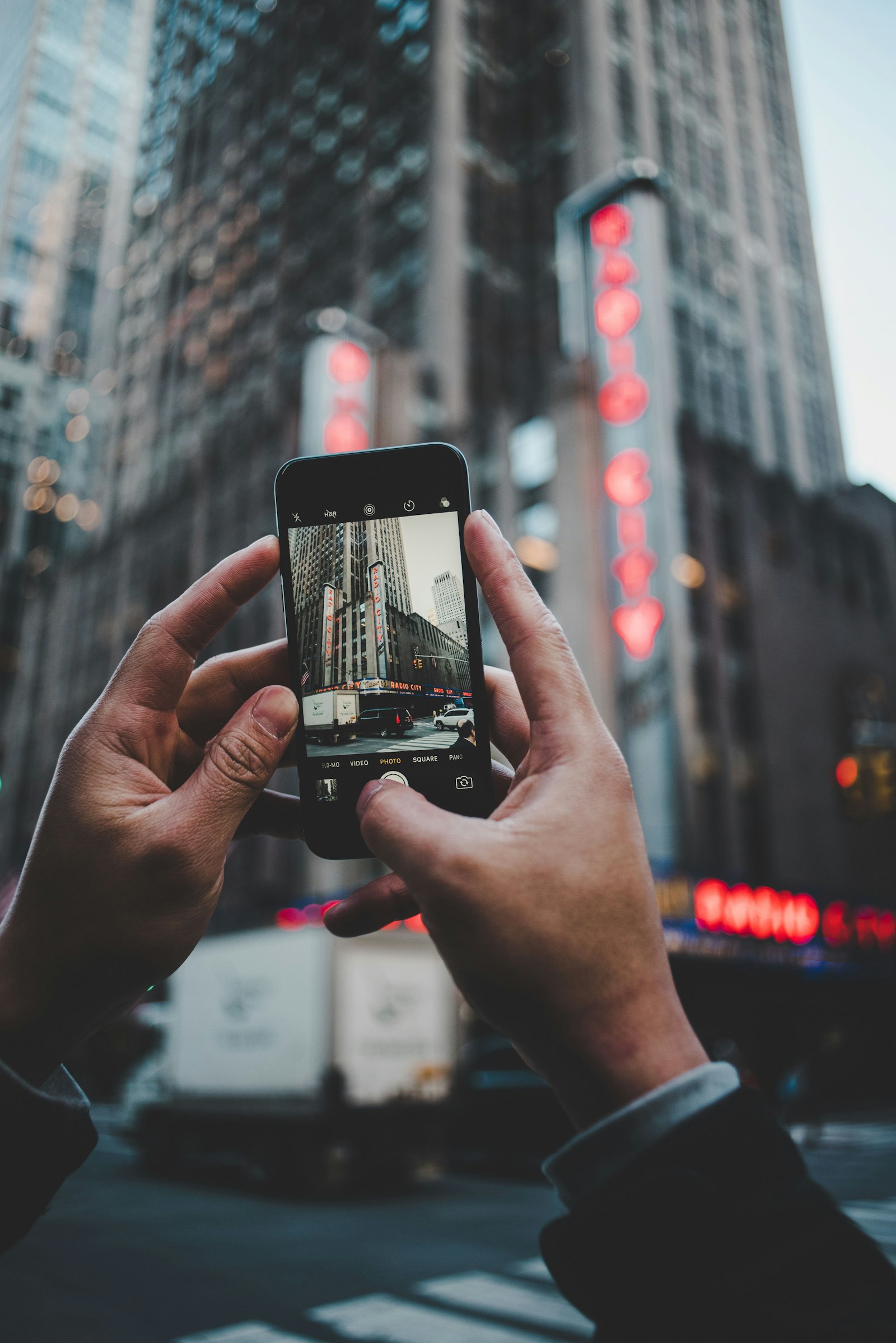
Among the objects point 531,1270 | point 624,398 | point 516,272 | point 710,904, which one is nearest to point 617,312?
point 624,398

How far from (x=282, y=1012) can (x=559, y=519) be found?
1850 cm

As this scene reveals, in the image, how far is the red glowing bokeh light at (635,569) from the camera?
73.5 feet

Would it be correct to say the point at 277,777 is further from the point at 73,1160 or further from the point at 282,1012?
the point at 73,1160

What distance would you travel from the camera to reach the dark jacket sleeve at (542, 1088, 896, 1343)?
3.08 feet

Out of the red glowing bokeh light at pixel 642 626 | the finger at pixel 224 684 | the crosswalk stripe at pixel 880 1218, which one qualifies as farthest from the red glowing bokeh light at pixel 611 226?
the finger at pixel 224 684

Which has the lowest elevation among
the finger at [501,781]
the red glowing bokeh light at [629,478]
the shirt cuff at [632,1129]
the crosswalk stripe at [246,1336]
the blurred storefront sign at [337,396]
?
the crosswalk stripe at [246,1336]

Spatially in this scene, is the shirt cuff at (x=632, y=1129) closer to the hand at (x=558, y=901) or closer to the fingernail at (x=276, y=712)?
the hand at (x=558, y=901)

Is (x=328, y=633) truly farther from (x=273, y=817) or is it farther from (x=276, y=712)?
(x=273, y=817)

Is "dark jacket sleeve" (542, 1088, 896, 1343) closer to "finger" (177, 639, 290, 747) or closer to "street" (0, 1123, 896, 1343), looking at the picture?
"finger" (177, 639, 290, 747)

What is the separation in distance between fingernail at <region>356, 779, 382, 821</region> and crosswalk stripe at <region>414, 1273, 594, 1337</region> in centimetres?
547

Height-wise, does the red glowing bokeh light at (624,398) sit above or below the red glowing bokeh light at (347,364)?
below

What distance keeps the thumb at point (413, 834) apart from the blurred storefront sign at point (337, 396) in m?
24.6

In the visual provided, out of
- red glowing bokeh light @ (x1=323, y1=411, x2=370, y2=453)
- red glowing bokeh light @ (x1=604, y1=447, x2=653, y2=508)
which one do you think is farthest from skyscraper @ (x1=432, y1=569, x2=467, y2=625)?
red glowing bokeh light @ (x1=323, y1=411, x2=370, y2=453)

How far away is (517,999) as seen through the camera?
48.5 inches
